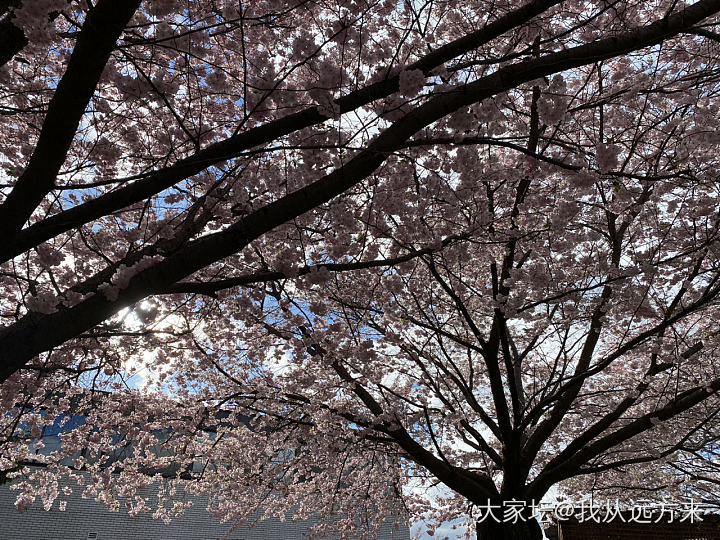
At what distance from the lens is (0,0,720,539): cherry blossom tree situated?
248 centimetres

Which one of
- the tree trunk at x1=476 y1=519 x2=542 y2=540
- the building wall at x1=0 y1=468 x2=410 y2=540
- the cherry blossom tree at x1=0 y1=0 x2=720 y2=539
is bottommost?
the building wall at x1=0 y1=468 x2=410 y2=540

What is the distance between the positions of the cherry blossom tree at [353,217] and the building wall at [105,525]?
118 cm

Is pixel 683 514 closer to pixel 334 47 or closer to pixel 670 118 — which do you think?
pixel 670 118

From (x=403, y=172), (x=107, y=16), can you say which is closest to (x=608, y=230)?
(x=403, y=172)

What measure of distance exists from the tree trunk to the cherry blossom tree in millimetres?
33

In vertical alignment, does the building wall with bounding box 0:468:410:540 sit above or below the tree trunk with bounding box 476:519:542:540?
below

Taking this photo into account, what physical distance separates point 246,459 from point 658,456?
248 inches

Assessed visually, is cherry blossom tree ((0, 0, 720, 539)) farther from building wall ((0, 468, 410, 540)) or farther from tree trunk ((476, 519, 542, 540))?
building wall ((0, 468, 410, 540))

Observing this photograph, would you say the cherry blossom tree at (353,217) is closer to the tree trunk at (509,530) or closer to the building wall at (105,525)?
the tree trunk at (509,530)

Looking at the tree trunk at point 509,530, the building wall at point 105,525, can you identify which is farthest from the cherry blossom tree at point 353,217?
the building wall at point 105,525

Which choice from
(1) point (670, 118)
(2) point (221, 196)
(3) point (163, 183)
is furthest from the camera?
(1) point (670, 118)

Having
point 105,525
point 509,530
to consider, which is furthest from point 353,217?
point 105,525

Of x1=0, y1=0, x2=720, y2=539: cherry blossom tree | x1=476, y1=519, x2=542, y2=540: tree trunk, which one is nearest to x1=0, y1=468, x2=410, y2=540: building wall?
x1=0, y1=0, x2=720, y2=539: cherry blossom tree

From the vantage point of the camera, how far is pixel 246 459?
828 centimetres
